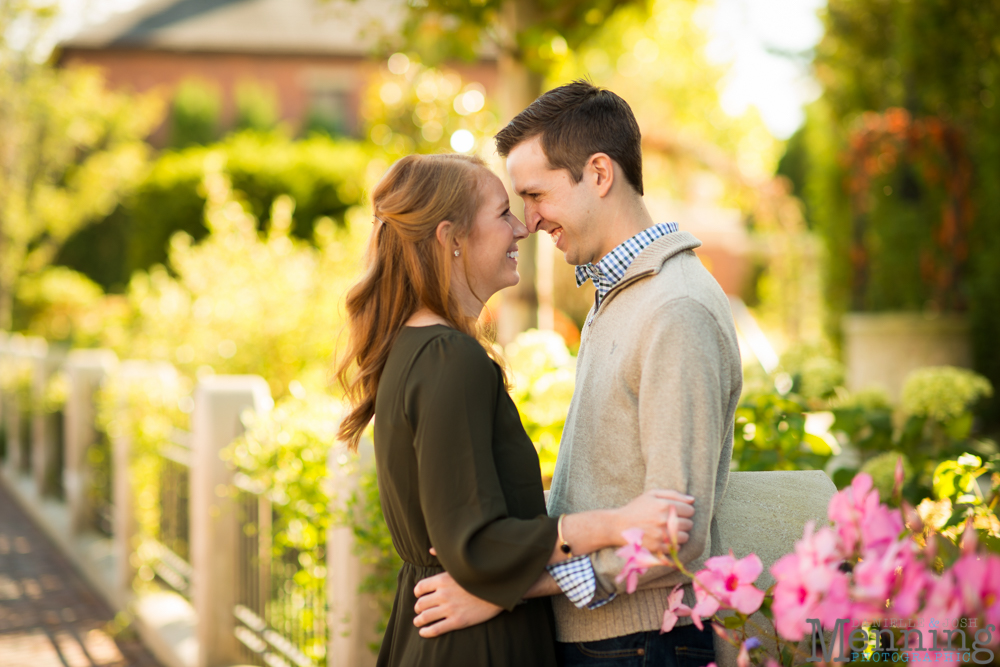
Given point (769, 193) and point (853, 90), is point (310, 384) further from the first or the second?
point (769, 193)

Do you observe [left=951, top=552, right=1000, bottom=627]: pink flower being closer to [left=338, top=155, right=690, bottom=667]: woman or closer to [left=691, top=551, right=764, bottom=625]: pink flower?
[left=691, top=551, right=764, bottom=625]: pink flower

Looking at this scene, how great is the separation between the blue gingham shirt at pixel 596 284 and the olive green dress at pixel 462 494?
6 cm

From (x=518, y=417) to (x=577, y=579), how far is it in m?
0.36

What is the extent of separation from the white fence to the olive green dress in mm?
1176

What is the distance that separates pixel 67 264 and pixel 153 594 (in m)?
20.2

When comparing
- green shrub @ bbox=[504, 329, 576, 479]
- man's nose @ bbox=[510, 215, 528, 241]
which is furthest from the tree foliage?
man's nose @ bbox=[510, 215, 528, 241]

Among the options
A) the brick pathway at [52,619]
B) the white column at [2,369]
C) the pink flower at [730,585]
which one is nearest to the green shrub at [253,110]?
the white column at [2,369]

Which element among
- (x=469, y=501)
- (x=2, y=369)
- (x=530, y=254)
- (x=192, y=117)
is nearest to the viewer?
(x=469, y=501)

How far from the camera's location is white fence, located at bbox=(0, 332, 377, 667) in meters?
3.04

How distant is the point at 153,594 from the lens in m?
5.44

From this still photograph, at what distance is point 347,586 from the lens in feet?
9.62

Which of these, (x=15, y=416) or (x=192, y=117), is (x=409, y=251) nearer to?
(x=15, y=416)

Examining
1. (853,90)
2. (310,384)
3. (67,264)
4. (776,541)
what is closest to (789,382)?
(776,541)

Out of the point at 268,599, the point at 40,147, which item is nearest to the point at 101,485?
the point at 268,599
